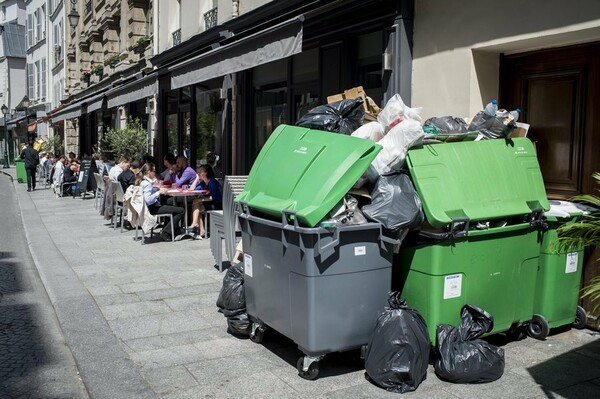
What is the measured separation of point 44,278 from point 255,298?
3905 mm

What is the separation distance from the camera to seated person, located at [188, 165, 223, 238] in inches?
409

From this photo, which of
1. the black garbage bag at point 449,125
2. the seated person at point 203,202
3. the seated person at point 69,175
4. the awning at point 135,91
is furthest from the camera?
the seated person at point 69,175

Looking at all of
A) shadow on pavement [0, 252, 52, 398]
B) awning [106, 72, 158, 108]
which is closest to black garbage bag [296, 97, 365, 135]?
shadow on pavement [0, 252, 52, 398]

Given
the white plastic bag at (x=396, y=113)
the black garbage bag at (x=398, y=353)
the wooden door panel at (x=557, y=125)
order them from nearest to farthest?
1. the black garbage bag at (x=398, y=353)
2. the white plastic bag at (x=396, y=113)
3. the wooden door panel at (x=557, y=125)

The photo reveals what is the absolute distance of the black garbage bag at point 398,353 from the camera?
4.11 m

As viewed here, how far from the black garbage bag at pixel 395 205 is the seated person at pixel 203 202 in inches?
243

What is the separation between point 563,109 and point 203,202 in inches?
255

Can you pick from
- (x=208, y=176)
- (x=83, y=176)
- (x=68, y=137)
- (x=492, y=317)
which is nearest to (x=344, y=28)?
(x=208, y=176)

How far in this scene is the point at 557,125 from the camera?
5.82 m

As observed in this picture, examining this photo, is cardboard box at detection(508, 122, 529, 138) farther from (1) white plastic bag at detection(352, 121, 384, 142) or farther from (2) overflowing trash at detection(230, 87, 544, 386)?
(1) white plastic bag at detection(352, 121, 384, 142)

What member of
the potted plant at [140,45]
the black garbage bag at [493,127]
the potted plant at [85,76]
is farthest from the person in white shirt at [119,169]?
the potted plant at [85,76]

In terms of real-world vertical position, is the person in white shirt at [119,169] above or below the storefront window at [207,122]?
below

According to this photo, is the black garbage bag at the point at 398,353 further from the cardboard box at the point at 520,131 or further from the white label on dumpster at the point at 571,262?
the cardboard box at the point at 520,131

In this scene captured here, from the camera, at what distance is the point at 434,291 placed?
4.42 metres
